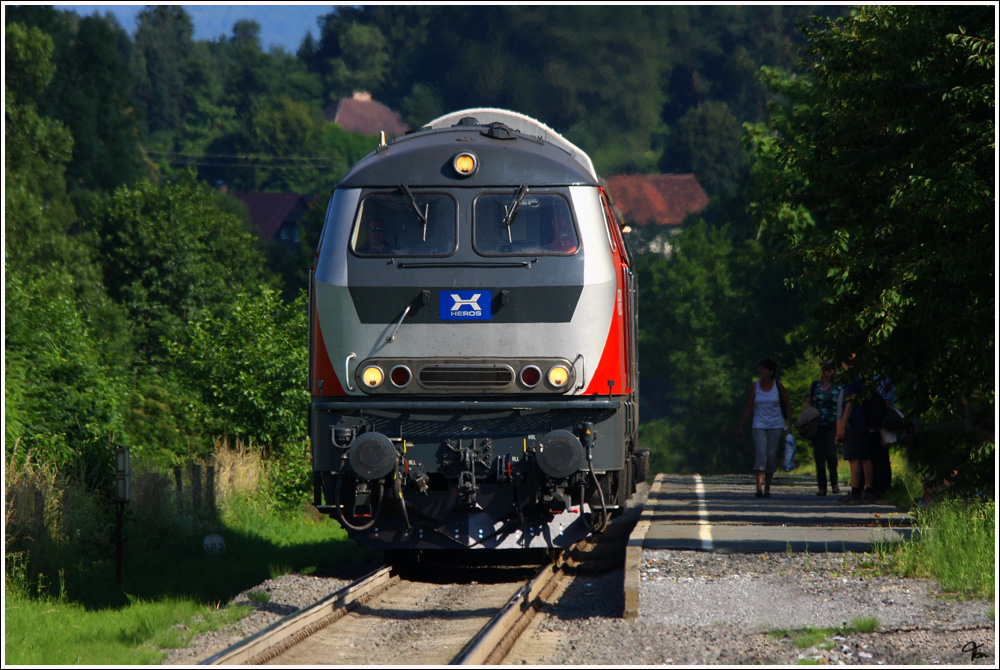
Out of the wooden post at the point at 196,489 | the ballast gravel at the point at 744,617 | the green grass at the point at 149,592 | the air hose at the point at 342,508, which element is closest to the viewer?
the ballast gravel at the point at 744,617

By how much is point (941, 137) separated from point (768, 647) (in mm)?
5059

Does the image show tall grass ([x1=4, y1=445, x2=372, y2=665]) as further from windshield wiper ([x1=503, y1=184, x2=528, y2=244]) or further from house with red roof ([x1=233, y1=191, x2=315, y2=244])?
house with red roof ([x1=233, y1=191, x2=315, y2=244])

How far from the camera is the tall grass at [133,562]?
7.98 m

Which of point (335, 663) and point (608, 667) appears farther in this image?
point (335, 663)

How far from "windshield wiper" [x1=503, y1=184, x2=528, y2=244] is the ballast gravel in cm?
299

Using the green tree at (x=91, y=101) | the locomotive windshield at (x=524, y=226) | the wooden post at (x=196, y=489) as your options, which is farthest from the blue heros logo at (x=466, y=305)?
the green tree at (x=91, y=101)

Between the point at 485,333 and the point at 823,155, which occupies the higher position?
the point at 823,155

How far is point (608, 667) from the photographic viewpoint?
6398mm

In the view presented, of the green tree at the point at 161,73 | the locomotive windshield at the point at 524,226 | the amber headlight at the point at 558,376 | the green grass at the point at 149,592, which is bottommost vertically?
the green grass at the point at 149,592

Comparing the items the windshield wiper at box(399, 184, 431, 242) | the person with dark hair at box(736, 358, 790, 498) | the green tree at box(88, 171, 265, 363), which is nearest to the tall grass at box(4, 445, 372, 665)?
the windshield wiper at box(399, 184, 431, 242)

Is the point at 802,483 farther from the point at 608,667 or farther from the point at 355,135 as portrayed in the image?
the point at 355,135

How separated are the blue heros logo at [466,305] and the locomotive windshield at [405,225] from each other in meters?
0.38

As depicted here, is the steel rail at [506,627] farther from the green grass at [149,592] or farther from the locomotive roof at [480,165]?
the locomotive roof at [480,165]

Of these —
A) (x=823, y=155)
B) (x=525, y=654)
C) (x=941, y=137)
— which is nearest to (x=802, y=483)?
(x=823, y=155)
